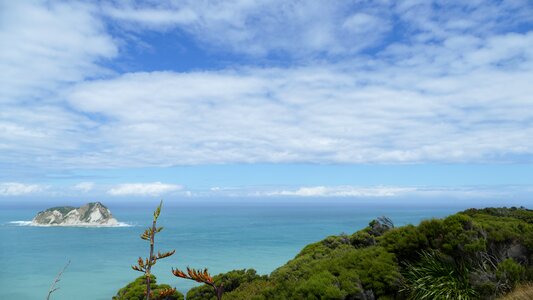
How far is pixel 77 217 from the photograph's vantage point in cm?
17550

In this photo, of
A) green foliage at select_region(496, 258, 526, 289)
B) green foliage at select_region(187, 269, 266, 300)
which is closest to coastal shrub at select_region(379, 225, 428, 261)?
green foliage at select_region(496, 258, 526, 289)

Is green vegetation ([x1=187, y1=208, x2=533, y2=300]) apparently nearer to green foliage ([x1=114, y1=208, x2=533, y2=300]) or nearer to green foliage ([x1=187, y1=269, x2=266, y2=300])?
green foliage ([x1=114, y1=208, x2=533, y2=300])

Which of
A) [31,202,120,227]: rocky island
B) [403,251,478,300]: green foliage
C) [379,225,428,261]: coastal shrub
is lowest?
[31,202,120,227]: rocky island

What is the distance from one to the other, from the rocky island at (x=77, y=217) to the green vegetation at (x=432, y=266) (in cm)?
18018

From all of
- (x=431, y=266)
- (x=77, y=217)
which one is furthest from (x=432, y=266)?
(x=77, y=217)

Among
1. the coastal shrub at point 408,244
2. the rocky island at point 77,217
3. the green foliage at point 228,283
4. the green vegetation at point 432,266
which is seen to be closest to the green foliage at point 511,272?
the green vegetation at point 432,266

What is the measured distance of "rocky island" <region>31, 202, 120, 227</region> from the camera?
176m

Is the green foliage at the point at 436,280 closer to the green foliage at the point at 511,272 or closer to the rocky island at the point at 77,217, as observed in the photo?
the green foliage at the point at 511,272

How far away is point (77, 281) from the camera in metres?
61.8

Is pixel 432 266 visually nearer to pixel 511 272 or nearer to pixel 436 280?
pixel 436 280

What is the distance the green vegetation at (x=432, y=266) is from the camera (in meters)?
11.6

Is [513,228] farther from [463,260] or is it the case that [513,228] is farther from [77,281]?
[77,281]

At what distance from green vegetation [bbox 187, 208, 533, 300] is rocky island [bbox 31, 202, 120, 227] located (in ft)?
591

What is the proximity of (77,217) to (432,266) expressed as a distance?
187844 millimetres
